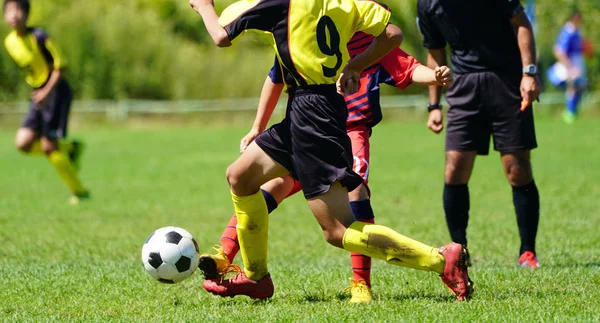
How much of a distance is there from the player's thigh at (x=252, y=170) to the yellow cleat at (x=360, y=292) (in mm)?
783

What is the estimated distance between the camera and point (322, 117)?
187 inches

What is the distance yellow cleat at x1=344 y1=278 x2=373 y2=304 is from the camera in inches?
204

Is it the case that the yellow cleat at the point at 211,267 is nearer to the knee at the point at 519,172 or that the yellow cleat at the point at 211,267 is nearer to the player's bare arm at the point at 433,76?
the player's bare arm at the point at 433,76

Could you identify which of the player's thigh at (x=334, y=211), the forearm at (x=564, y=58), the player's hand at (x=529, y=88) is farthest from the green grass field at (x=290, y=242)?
the forearm at (x=564, y=58)

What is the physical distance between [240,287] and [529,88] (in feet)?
7.76

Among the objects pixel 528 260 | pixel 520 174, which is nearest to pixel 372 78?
pixel 520 174

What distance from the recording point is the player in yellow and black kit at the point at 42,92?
1152cm

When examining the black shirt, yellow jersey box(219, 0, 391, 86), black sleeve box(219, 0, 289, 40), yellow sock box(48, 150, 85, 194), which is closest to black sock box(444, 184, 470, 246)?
the black shirt

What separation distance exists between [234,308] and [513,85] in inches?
103

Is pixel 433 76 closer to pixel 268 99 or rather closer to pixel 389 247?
pixel 268 99

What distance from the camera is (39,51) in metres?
11.6

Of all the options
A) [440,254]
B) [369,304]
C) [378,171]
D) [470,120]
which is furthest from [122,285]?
[378,171]

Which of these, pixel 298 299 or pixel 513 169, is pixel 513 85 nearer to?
pixel 513 169

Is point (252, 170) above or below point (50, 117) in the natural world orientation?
above
